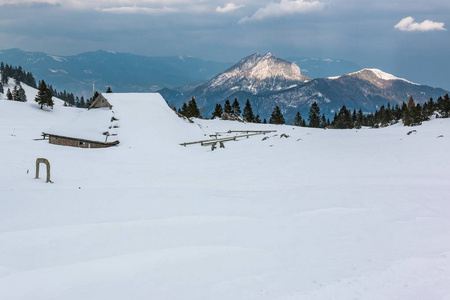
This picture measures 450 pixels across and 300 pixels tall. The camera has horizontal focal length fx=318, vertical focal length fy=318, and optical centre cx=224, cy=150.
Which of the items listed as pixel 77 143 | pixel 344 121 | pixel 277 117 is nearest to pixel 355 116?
pixel 344 121

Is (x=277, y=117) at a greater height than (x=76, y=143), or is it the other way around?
(x=277, y=117)

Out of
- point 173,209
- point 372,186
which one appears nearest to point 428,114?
point 372,186

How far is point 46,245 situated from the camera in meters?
7.97

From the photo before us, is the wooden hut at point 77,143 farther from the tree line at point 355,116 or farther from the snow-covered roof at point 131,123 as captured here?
the tree line at point 355,116

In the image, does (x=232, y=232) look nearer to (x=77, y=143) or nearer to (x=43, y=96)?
(x=77, y=143)

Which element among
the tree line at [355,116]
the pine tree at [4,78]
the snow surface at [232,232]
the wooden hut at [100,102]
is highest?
the pine tree at [4,78]

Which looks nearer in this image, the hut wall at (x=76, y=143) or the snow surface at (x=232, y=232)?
the snow surface at (x=232, y=232)

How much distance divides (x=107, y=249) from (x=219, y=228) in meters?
3.31

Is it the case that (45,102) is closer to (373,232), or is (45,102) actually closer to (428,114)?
(373,232)

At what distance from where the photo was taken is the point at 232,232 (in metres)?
9.34

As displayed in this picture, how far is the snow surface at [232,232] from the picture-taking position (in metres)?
6.18

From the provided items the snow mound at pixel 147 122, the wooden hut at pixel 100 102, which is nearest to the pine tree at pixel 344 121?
the snow mound at pixel 147 122

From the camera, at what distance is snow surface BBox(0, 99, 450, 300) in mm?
6176

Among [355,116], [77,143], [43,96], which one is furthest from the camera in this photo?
[355,116]
